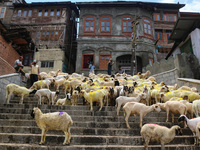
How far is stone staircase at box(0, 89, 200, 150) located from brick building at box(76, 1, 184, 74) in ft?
56.4

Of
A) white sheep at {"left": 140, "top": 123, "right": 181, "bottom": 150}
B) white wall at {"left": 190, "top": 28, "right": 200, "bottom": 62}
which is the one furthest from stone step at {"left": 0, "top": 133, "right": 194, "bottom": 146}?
white wall at {"left": 190, "top": 28, "right": 200, "bottom": 62}

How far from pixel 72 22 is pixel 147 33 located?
13701mm

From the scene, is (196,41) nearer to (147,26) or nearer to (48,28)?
(147,26)

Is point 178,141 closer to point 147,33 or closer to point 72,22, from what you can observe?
point 147,33

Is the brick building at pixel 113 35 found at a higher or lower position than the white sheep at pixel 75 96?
higher

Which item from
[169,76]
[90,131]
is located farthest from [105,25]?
[90,131]

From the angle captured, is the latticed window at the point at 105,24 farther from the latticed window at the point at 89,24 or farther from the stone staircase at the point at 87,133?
the stone staircase at the point at 87,133

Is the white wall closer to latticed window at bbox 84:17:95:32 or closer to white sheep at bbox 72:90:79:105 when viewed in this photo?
white sheep at bbox 72:90:79:105

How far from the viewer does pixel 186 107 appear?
6.26m

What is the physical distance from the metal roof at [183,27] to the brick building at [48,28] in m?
16.1

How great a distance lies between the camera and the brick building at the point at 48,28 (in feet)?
83.5

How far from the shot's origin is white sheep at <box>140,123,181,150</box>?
4492 mm

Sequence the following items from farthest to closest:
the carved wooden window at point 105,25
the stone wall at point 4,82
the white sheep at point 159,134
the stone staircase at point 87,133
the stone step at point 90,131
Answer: the carved wooden window at point 105,25, the stone wall at point 4,82, the stone step at point 90,131, the stone staircase at point 87,133, the white sheep at point 159,134

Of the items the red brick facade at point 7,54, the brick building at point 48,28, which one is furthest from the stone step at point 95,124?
the brick building at point 48,28
